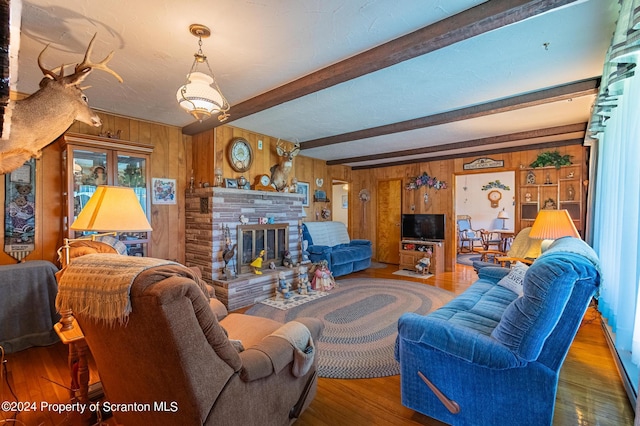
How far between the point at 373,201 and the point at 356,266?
2126 millimetres

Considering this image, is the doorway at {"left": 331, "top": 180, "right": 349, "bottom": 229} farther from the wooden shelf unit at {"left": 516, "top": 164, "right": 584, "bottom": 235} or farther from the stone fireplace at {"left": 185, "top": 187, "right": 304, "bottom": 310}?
the wooden shelf unit at {"left": 516, "top": 164, "right": 584, "bottom": 235}

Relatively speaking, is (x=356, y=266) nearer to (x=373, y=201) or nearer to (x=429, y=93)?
(x=373, y=201)

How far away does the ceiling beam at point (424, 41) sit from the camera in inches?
62.5

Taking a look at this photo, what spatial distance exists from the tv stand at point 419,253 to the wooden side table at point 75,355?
5487 mm

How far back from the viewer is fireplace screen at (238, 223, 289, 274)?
419 centimetres

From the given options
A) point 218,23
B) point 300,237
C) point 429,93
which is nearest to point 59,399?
point 218,23

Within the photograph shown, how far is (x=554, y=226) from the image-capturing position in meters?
2.75

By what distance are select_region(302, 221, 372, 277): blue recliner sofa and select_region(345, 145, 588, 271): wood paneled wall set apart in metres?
1.20

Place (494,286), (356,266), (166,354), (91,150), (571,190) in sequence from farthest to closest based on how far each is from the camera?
(356,266), (571,190), (91,150), (494,286), (166,354)

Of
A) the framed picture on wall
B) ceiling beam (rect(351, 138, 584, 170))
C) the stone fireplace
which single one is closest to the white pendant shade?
the stone fireplace

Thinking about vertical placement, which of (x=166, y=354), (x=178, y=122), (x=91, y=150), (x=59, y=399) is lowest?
(x=59, y=399)

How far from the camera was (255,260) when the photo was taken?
14.0 feet

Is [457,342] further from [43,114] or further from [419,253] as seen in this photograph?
[419,253]

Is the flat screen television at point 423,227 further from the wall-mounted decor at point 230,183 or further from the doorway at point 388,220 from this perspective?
the wall-mounted decor at point 230,183
